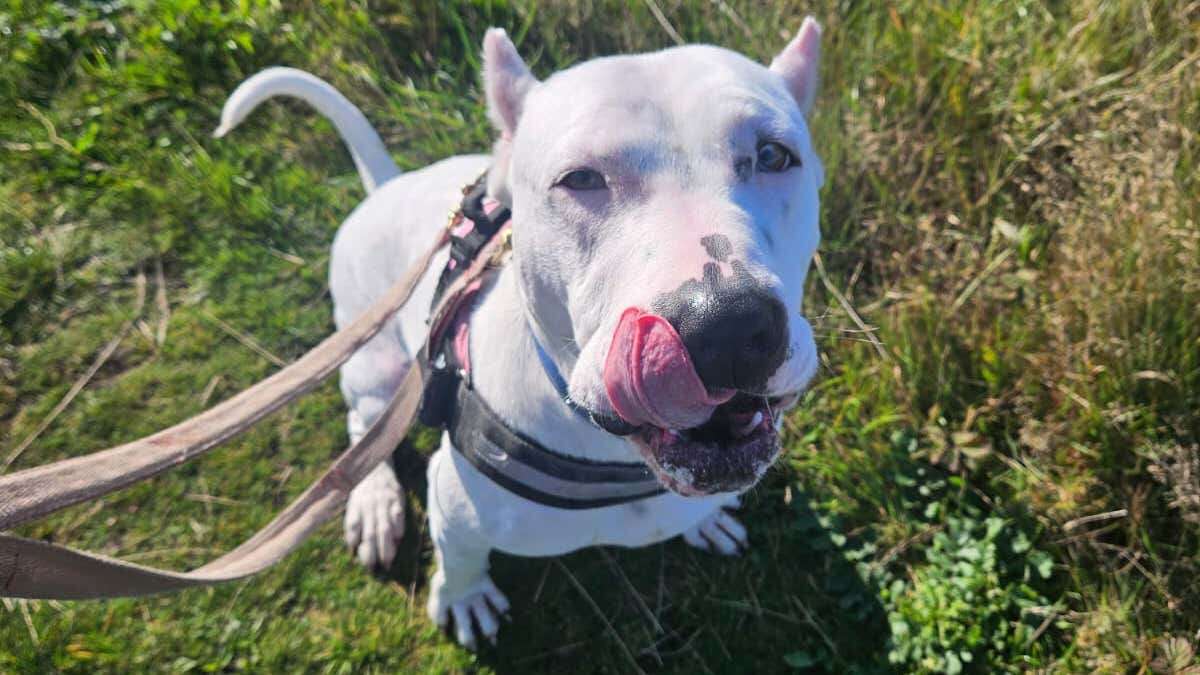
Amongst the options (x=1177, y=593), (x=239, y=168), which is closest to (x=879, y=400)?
(x=1177, y=593)

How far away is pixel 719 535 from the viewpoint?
3.05 metres

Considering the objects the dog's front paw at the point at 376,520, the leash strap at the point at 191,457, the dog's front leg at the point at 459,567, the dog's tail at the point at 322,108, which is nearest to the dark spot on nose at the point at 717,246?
the leash strap at the point at 191,457

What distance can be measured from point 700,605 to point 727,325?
192 centimetres

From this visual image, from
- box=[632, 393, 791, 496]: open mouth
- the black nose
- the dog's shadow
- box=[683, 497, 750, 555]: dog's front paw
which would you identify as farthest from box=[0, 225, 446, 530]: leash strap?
box=[683, 497, 750, 555]: dog's front paw

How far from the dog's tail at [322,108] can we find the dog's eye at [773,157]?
5.81ft

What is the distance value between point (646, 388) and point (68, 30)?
14.4 ft

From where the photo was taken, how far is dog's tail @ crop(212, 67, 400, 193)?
2754 millimetres

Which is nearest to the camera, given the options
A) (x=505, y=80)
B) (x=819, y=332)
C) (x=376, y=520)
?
(x=505, y=80)

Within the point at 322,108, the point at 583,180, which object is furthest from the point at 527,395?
the point at 322,108

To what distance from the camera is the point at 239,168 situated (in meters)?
4.13

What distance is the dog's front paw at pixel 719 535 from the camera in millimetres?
3053

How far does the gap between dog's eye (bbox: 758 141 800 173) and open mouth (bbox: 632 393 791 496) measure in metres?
0.46

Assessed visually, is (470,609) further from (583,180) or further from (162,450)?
(583,180)

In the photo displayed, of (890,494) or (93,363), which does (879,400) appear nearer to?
(890,494)
